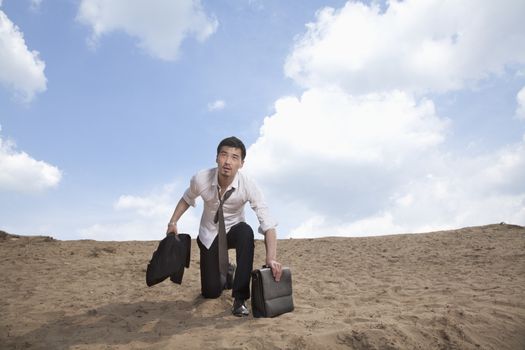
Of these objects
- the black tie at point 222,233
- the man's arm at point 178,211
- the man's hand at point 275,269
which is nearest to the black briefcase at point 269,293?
the man's hand at point 275,269

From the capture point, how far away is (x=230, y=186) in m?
4.39

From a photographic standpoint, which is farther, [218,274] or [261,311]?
[218,274]

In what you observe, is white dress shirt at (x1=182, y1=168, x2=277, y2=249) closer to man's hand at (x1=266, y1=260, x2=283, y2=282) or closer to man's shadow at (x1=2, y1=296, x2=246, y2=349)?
man's hand at (x1=266, y1=260, x2=283, y2=282)

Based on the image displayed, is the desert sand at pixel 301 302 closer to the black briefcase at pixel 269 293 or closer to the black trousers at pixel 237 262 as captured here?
the black briefcase at pixel 269 293

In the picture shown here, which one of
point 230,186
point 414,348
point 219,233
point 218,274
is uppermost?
point 230,186

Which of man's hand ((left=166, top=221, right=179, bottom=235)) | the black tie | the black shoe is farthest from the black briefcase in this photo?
man's hand ((left=166, top=221, right=179, bottom=235))

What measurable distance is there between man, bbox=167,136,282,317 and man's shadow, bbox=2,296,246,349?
44 cm

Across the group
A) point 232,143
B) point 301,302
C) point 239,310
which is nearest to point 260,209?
point 232,143

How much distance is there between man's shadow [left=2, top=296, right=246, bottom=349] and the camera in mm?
3864

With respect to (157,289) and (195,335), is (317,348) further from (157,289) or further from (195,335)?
(157,289)

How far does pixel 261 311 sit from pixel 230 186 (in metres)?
1.32

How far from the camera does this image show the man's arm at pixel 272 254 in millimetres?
3973

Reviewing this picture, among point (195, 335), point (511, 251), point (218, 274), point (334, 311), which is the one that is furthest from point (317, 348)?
point (511, 251)

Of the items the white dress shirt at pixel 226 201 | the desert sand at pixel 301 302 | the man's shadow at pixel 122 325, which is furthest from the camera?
the white dress shirt at pixel 226 201
